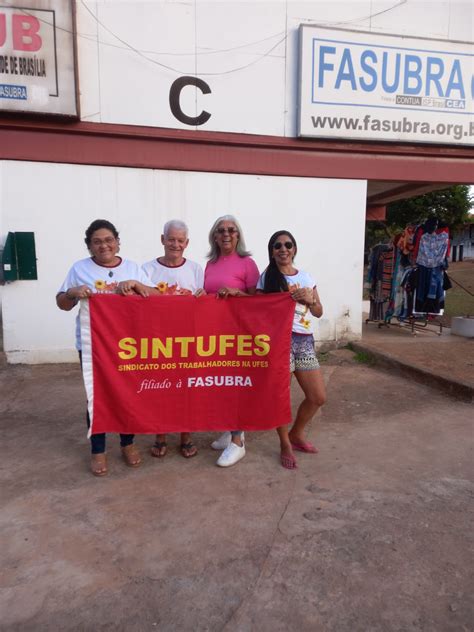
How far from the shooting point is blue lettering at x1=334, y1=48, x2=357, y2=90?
6.63 metres

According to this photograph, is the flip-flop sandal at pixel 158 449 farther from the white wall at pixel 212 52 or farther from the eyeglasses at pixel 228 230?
the white wall at pixel 212 52

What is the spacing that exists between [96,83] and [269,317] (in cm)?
467

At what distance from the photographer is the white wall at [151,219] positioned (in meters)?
6.16

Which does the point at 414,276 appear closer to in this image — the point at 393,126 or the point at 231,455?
the point at 393,126

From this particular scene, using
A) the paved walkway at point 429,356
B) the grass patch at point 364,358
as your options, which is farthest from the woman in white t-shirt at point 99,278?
the grass patch at point 364,358

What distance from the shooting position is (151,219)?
6.50m

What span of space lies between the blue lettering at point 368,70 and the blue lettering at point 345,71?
159mm

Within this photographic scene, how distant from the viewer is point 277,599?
6.80ft

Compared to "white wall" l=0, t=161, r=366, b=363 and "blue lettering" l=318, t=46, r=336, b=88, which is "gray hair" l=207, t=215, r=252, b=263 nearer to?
"white wall" l=0, t=161, r=366, b=363

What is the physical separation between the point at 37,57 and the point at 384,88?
4905 millimetres

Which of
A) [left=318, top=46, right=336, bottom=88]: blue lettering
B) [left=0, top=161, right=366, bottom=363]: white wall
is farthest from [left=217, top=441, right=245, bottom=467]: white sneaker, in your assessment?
[left=318, top=46, right=336, bottom=88]: blue lettering

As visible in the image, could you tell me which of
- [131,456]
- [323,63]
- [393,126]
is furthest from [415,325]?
[131,456]

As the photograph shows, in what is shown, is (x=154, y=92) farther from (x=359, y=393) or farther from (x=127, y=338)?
(x=359, y=393)

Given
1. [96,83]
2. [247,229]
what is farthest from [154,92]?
[247,229]
